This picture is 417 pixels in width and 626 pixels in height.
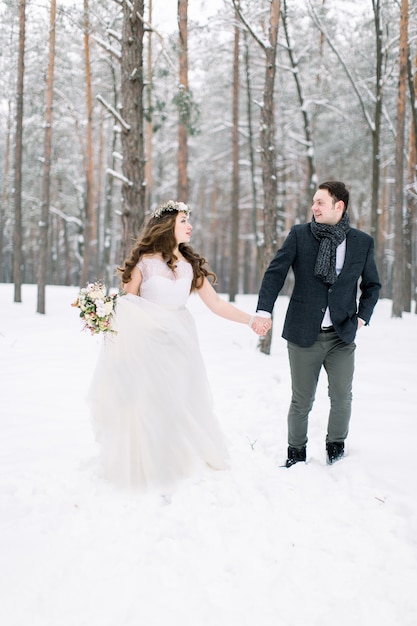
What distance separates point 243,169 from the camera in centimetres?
2348

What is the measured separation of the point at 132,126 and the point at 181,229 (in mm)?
3593

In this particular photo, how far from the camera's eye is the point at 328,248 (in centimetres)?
381

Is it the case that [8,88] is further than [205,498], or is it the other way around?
[8,88]

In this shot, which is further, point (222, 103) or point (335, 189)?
point (222, 103)

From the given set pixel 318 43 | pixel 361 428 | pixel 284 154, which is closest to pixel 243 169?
pixel 284 154

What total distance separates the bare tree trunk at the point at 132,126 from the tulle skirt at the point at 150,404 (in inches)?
133

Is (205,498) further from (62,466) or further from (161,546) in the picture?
(62,466)

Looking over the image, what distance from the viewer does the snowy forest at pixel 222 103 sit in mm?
8727

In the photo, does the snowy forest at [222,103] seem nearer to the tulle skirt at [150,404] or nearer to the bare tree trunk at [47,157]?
the bare tree trunk at [47,157]

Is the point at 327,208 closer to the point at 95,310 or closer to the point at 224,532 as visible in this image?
the point at 95,310

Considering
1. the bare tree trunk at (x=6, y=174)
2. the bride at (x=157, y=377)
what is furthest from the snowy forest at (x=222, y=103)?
the bride at (x=157, y=377)

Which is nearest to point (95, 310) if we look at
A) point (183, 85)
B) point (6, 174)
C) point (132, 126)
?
point (132, 126)

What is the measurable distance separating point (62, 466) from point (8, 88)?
70.7 ft

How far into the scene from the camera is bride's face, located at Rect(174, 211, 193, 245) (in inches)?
165
